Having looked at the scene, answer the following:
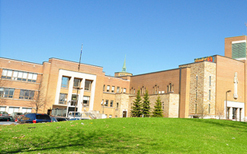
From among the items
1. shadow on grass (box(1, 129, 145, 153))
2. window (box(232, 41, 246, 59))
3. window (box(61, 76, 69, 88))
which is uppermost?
window (box(232, 41, 246, 59))

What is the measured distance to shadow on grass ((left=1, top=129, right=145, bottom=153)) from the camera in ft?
34.4

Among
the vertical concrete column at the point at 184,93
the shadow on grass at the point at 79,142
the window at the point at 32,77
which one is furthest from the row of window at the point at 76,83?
the shadow on grass at the point at 79,142

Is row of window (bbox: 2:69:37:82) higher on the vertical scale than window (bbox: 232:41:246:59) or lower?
lower

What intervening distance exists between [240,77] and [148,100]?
2283cm

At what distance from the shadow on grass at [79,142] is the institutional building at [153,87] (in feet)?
109

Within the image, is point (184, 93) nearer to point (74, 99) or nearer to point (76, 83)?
point (74, 99)

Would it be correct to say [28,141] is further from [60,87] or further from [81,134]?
[60,87]

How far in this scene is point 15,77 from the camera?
49.0 m

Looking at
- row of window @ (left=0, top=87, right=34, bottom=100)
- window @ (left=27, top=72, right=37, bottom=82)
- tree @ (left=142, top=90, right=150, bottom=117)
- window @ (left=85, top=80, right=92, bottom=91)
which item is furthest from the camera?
window @ (left=85, top=80, right=92, bottom=91)

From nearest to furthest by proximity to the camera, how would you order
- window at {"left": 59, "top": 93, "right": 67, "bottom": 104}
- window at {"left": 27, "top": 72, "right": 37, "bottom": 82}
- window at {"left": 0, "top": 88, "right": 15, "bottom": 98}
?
window at {"left": 0, "top": 88, "right": 15, "bottom": 98}
window at {"left": 27, "top": 72, "right": 37, "bottom": 82}
window at {"left": 59, "top": 93, "right": 67, "bottom": 104}

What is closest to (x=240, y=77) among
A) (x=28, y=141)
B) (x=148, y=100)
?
(x=148, y=100)

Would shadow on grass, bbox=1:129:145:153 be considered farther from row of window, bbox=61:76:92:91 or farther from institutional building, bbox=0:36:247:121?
row of window, bbox=61:76:92:91

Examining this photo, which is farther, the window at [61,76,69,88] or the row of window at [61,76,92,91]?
the row of window at [61,76,92,91]

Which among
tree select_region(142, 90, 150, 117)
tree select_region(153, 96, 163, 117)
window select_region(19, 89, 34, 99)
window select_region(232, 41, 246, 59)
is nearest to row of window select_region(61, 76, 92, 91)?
window select_region(19, 89, 34, 99)
